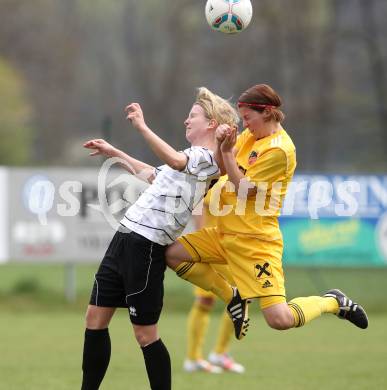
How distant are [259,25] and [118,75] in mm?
6406

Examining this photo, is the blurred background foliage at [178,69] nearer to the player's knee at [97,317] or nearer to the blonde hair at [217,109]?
the blonde hair at [217,109]

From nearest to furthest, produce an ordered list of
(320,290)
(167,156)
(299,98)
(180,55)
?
(167,156), (320,290), (299,98), (180,55)

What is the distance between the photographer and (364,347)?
9312mm

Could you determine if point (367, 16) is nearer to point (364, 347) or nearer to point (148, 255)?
point (364, 347)

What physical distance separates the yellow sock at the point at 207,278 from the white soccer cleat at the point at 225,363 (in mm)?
2141

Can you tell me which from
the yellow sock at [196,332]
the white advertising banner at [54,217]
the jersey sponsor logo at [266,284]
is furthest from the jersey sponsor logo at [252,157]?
the white advertising banner at [54,217]

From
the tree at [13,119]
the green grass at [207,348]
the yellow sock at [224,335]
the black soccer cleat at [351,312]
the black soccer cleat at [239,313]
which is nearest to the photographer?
the black soccer cleat at [239,313]

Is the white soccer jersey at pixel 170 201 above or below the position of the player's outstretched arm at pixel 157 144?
below

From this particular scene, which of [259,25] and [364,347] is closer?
[364,347]

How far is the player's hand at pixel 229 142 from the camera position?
5320 millimetres

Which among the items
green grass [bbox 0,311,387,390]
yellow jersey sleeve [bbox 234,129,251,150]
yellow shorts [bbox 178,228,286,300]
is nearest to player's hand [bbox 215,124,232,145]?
yellow jersey sleeve [bbox 234,129,251,150]

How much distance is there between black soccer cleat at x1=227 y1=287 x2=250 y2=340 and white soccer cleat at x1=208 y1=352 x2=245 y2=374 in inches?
84.8

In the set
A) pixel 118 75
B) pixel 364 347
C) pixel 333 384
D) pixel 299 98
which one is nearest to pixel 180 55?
pixel 118 75

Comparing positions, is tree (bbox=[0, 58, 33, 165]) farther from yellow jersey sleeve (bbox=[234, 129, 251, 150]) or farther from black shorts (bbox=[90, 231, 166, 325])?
black shorts (bbox=[90, 231, 166, 325])
